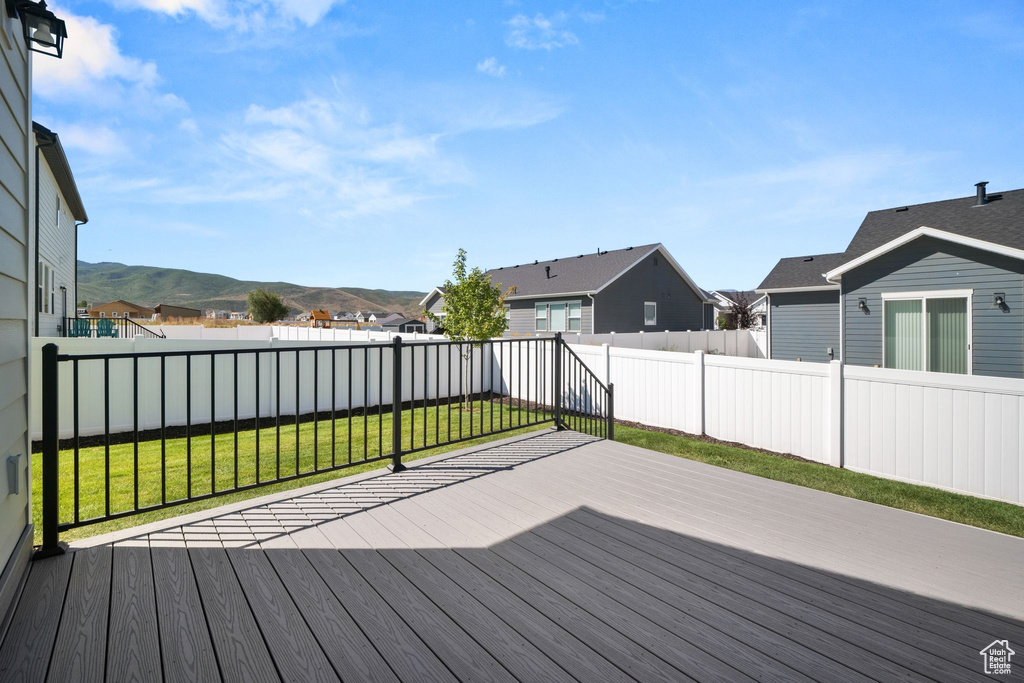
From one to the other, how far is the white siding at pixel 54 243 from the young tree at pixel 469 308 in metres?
9.23

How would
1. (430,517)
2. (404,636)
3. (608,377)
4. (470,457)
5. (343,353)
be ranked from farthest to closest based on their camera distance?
(343,353) < (608,377) < (470,457) < (430,517) < (404,636)

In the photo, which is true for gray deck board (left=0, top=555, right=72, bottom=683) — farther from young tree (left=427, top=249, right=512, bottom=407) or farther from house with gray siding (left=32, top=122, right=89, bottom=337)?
house with gray siding (left=32, top=122, right=89, bottom=337)

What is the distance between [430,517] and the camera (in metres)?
3.11

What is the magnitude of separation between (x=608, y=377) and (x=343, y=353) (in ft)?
17.1

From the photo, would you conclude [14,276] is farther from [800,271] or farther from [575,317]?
[575,317]

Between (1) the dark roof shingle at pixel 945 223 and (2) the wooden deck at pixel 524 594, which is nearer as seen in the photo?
(2) the wooden deck at pixel 524 594

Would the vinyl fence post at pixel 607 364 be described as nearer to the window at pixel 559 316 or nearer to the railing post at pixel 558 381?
the railing post at pixel 558 381

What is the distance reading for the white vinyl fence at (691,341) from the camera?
51.3 feet

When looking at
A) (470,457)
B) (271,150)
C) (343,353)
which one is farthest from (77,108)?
(470,457)

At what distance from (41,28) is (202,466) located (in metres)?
4.20

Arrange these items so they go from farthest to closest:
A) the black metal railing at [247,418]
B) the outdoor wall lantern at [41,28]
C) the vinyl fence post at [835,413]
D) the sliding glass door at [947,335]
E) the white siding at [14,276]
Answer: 1. the sliding glass door at [947,335]
2. the vinyl fence post at [835,413]
3. the black metal railing at [247,418]
4. the outdoor wall lantern at [41,28]
5. the white siding at [14,276]

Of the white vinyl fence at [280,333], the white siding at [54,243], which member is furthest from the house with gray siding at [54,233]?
the white vinyl fence at [280,333]

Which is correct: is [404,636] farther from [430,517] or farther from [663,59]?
[663,59]

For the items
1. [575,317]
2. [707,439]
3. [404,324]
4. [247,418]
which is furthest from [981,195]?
[404,324]
